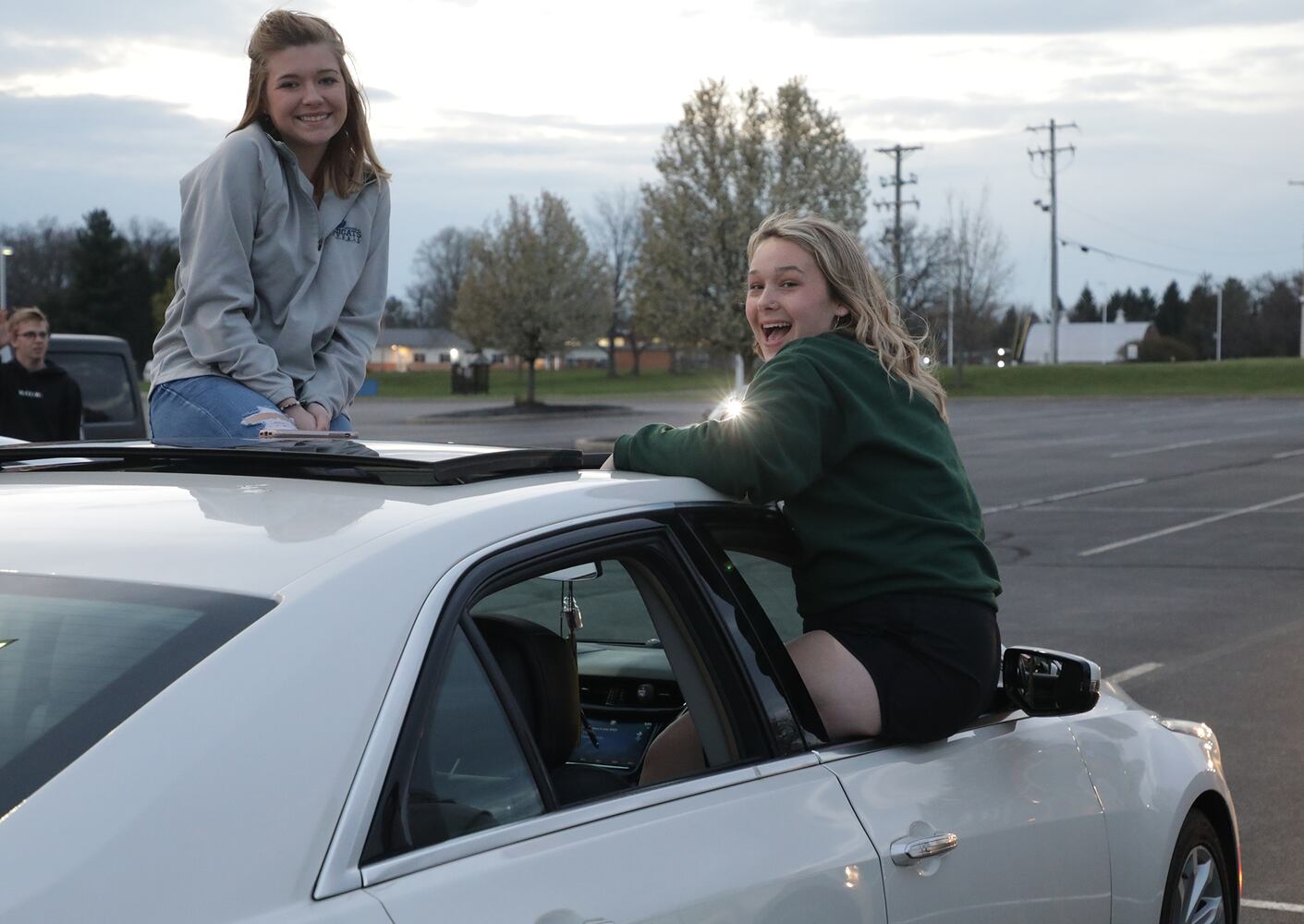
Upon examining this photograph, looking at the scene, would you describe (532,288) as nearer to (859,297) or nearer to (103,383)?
(103,383)

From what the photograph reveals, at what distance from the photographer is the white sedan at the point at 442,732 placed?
180 cm

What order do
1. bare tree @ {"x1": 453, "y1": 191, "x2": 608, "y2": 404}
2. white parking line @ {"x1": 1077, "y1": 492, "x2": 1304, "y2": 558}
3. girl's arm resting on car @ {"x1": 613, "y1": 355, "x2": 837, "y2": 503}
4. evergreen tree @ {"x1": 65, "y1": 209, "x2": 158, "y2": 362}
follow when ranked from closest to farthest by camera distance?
1. girl's arm resting on car @ {"x1": 613, "y1": 355, "x2": 837, "y2": 503}
2. white parking line @ {"x1": 1077, "y1": 492, "x2": 1304, "y2": 558}
3. bare tree @ {"x1": 453, "y1": 191, "x2": 608, "y2": 404}
4. evergreen tree @ {"x1": 65, "y1": 209, "x2": 158, "y2": 362}

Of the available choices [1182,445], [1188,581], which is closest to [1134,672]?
[1188,581]

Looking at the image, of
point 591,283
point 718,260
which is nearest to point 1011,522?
point 718,260

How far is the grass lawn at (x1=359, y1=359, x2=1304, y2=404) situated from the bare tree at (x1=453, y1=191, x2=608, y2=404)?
29.8 feet

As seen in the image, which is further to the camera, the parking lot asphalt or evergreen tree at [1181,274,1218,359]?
evergreen tree at [1181,274,1218,359]

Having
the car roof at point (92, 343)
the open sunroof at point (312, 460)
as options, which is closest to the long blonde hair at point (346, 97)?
the open sunroof at point (312, 460)

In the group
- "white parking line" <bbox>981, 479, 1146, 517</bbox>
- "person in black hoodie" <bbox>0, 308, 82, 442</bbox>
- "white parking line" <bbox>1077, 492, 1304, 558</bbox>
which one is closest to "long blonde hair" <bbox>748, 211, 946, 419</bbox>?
"person in black hoodie" <bbox>0, 308, 82, 442</bbox>

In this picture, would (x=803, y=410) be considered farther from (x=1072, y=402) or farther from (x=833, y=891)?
(x=1072, y=402)

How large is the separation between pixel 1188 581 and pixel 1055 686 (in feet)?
31.7

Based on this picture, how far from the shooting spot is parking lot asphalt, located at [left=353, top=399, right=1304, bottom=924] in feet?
21.9

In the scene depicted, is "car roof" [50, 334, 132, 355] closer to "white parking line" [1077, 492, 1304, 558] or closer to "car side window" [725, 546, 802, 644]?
"white parking line" [1077, 492, 1304, 558]

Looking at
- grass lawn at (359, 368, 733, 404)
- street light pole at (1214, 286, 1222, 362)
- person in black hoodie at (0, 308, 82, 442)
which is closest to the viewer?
person in black hoodie at (0, 308, 82, 442)

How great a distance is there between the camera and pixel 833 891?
2539 millimetres
